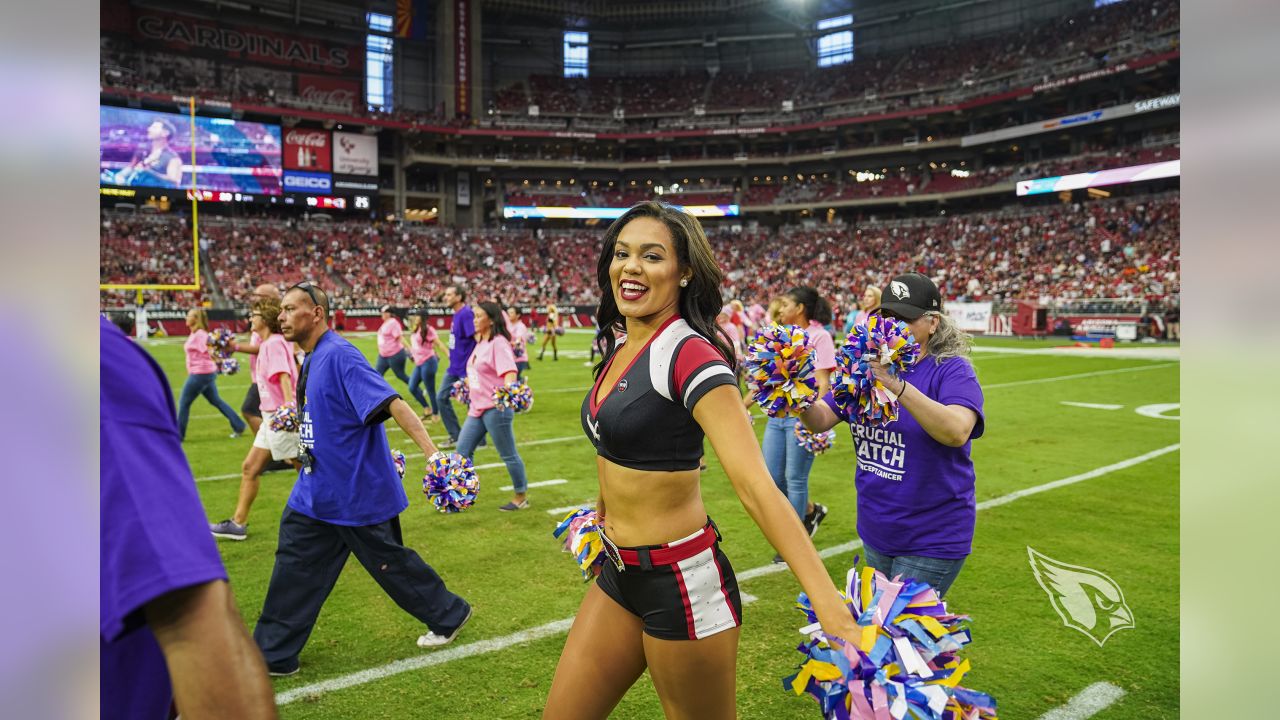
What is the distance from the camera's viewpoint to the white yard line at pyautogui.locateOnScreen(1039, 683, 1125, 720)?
386cm

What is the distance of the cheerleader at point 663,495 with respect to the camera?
233cm

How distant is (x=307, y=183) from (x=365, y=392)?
53.3 metres

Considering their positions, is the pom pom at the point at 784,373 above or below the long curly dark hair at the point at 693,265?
below

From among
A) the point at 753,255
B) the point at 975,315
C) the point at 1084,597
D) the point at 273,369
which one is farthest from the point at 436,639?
the point at 753,255

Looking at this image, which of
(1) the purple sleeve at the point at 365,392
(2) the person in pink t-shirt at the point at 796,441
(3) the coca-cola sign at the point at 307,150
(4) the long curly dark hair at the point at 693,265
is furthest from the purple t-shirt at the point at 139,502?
(3) the coca-cola sign at the point at 307,150

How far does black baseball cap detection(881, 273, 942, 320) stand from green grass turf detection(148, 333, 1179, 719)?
2.01m

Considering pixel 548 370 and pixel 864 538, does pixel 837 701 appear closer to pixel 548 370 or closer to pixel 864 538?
pixel 864 538

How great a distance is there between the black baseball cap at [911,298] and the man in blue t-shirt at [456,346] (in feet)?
24.2

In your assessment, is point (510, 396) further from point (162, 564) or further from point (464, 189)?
point (464, 189)

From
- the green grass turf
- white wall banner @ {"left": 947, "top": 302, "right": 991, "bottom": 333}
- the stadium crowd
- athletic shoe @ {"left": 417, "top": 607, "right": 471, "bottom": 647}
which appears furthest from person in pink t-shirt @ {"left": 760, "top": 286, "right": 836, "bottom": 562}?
the stadium crowd

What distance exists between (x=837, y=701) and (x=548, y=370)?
19.3m

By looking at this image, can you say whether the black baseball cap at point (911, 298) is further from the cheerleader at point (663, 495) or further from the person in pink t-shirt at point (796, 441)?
the person in pink t-shirt at point (796, 441)

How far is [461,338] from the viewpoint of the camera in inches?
415
